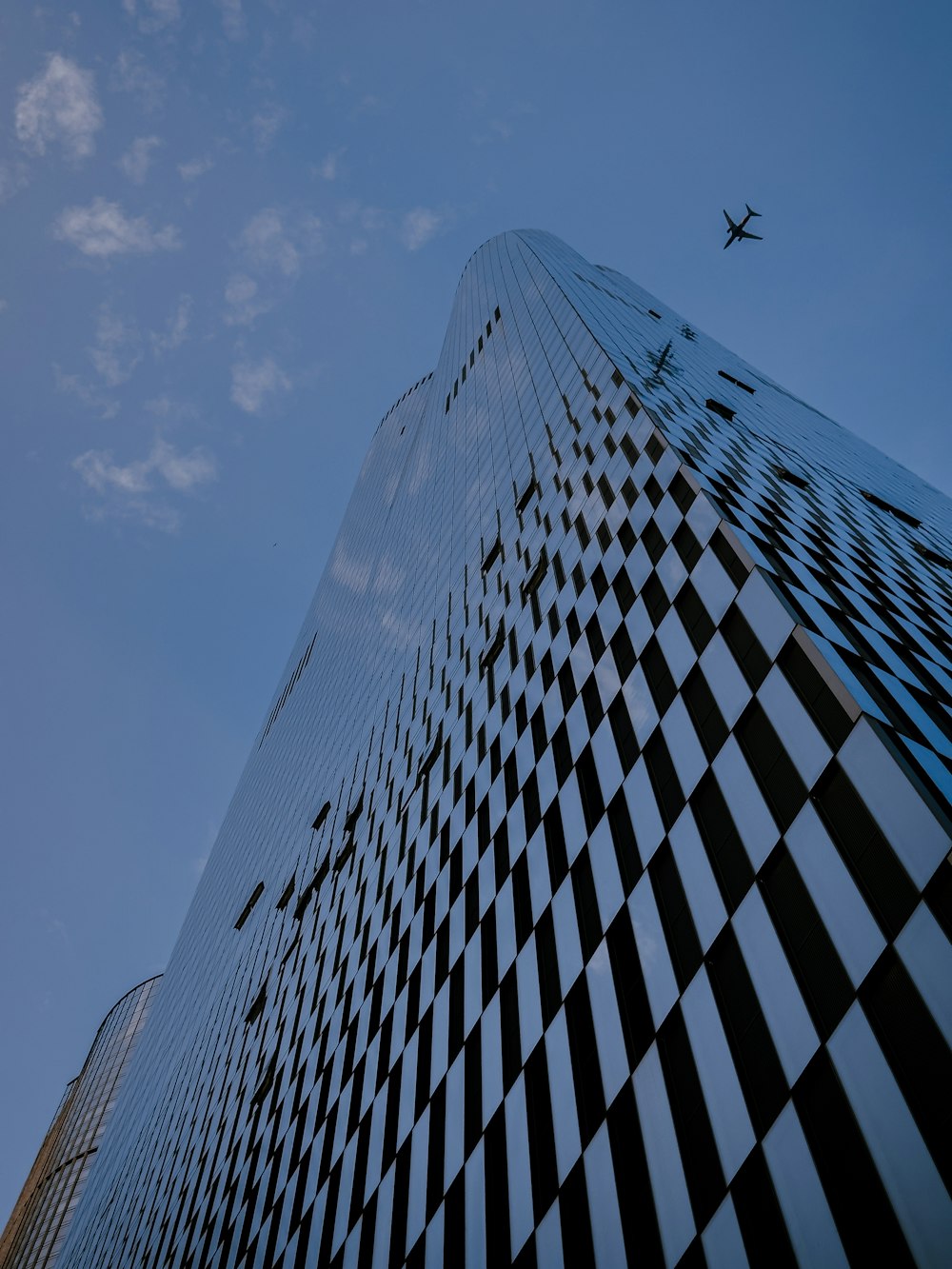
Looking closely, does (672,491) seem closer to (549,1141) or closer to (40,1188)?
(549,1141)

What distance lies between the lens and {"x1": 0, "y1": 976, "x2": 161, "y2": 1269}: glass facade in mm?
80562

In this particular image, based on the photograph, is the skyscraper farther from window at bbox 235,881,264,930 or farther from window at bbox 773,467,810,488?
window at bbox 235,881,264,930

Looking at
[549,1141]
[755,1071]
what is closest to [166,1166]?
[549,1141]

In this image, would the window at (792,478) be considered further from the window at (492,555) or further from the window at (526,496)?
the window at (492,555)

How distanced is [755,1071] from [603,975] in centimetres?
495

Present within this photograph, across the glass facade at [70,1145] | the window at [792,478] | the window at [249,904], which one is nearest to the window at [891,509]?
the window at [792,478]

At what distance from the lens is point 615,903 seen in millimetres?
17062

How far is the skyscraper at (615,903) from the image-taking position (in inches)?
425

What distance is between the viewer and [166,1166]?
4584cm

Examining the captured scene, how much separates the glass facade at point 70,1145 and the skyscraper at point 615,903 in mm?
35512

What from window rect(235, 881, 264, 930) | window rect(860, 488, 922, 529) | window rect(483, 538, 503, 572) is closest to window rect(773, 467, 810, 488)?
window rect(860, 488, 922, 529)

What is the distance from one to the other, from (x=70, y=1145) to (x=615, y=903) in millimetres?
106021

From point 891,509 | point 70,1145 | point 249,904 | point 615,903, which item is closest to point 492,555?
point 615,903

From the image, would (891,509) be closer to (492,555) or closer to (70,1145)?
(492,555)
